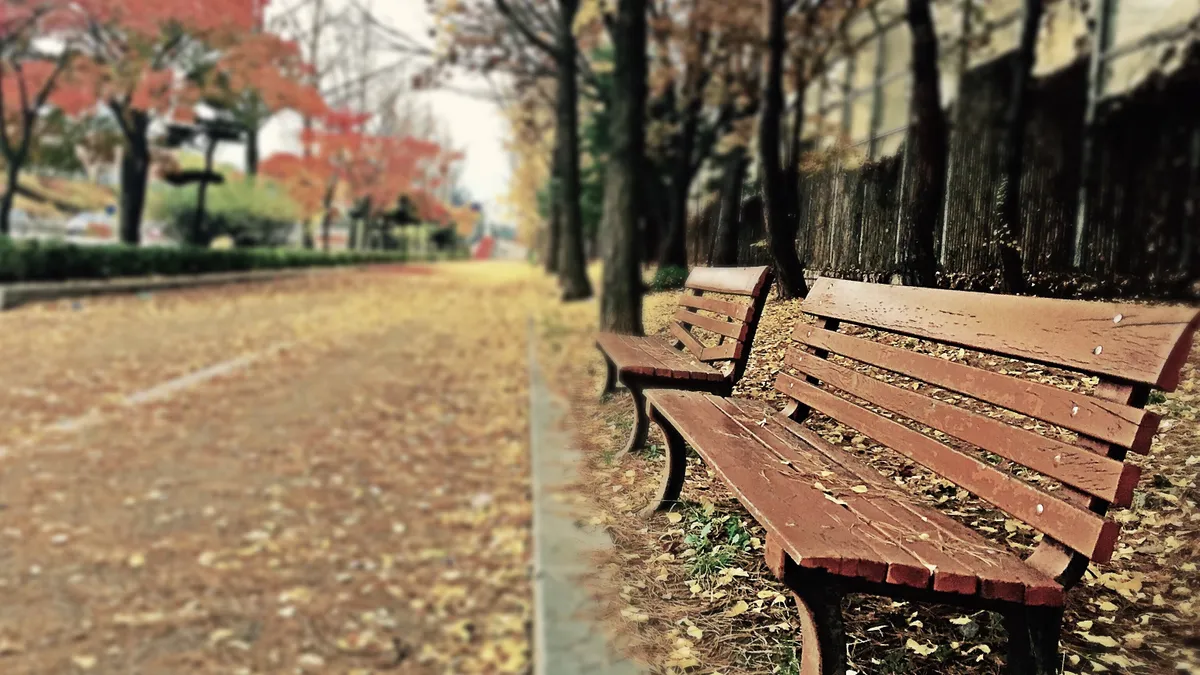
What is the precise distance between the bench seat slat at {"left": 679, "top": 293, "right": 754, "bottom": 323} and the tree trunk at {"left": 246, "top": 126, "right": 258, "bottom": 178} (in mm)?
36935

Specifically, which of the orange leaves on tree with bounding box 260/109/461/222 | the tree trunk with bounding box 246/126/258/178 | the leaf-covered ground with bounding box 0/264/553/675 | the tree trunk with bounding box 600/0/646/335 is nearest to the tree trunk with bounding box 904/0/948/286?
the tree trunk with bounding box 600/0/646/335

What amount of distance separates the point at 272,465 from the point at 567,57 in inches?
354

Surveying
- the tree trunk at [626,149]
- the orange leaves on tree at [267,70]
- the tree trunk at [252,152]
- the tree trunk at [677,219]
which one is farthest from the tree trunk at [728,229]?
the tree trunk at [252,152]

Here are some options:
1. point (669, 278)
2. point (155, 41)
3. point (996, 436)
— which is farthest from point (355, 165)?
point (996, 436)

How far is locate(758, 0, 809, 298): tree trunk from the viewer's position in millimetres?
597

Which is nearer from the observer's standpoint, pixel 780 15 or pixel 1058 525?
pixel 1058 525

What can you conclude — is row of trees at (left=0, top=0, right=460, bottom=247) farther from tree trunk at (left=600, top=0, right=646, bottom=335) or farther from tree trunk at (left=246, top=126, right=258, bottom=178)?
tree trunk at (left=600, top=0, right=646, bottom=335)

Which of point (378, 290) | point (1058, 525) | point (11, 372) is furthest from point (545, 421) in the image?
point (378, 290)

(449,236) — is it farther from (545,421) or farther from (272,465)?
(545,421)

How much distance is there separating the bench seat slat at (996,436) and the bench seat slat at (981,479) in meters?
0.01

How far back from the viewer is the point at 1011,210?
0.44 m

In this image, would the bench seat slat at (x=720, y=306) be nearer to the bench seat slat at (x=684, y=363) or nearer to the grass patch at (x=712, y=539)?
the bench seat slat at (x=684, y=363)

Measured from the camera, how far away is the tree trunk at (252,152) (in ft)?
118

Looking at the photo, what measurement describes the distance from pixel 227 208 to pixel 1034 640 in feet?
164
